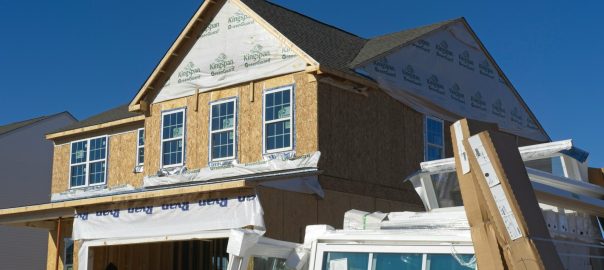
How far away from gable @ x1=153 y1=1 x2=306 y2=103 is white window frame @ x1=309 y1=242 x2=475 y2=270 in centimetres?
1288

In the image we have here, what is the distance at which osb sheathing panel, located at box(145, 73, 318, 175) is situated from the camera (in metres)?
18.4

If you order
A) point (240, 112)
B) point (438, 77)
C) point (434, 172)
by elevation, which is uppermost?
point (438, 77)

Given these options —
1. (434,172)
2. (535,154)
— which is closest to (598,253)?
(535,154)

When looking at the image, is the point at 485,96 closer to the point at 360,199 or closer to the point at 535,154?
the point at 360,199

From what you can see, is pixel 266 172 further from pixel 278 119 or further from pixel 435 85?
pixel 435 85

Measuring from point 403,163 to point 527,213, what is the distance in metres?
16.2

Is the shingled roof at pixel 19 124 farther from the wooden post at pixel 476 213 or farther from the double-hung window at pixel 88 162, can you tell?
the wooden post at pixel 476 213

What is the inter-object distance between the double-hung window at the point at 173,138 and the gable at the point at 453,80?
5449 millimetres

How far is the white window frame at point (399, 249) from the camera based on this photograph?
5.41m

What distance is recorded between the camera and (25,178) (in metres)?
35.6

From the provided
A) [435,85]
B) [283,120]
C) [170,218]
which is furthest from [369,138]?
[170,218]

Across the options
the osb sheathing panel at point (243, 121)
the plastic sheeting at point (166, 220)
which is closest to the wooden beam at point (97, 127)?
the osb sheathing panel at point (243, 121)

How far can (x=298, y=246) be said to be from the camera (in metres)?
6.70

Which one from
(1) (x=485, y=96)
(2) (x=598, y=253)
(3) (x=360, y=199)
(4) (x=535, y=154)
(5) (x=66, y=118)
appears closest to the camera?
(2) (x=598, y=253)
